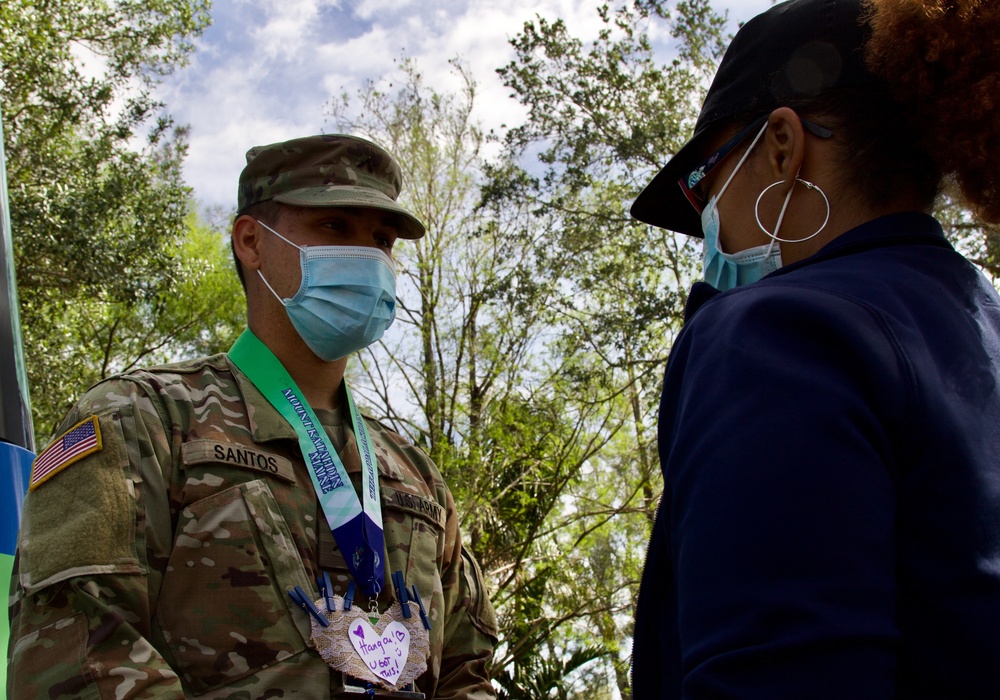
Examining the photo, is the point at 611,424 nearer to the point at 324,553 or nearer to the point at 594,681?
the point at 594,681

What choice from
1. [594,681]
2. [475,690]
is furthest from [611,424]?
[475,690]

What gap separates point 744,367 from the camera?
1.02 metres

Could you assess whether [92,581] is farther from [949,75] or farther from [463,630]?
[949,75]

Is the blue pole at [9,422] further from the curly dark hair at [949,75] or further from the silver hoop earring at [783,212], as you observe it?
the curly dark hair at [949,75]

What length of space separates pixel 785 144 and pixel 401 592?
1679 mm

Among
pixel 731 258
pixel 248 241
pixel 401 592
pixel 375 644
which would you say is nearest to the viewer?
pixel 731 258

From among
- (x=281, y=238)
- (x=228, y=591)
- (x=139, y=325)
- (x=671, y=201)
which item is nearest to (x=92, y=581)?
(x=228, y=591)

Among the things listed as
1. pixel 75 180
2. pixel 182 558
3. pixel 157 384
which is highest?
pixel 75 180

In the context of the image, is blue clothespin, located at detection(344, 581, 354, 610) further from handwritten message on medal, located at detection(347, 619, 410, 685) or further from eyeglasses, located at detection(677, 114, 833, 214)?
eyeglasses, located at detection(677, 114, 833, 214)

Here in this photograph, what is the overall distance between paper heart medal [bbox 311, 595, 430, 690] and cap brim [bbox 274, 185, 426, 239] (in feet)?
4.22

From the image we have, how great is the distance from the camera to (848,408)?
38.0 inches

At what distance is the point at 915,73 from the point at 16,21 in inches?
502

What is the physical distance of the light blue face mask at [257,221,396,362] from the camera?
2.88 metres

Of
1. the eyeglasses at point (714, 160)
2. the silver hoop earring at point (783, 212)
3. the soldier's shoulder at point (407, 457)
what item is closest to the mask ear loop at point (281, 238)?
the soldier's shoulder at point (407, 457)
